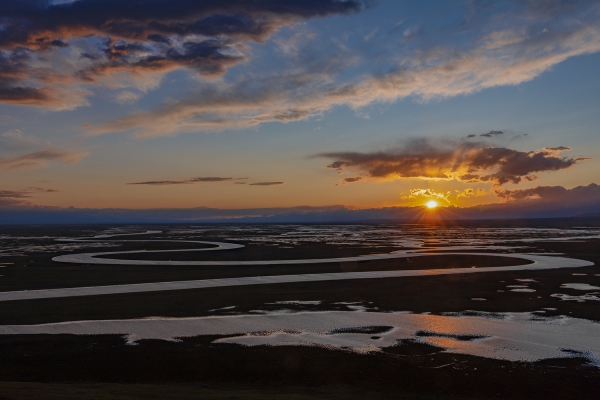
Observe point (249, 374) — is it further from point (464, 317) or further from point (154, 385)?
point (464, 317)

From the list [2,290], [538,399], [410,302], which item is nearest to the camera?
[538,399]

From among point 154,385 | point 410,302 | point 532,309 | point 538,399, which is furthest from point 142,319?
point 532,309

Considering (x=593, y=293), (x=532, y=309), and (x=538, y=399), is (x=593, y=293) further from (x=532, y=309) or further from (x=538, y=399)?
(x=538, y=399)

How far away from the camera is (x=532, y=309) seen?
16781 millimetres

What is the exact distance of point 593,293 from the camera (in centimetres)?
2006

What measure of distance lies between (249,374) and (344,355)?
8.06 ft

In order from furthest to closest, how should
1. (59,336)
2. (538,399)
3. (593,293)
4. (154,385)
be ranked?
(593,293)
(59,336)
(154,385)
(538,399)

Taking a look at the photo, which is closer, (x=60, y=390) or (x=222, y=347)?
(x=60, y=390)

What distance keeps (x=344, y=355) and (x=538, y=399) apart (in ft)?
13.9

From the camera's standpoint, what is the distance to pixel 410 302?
60.7ft

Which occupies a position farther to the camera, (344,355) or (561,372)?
(344,355)

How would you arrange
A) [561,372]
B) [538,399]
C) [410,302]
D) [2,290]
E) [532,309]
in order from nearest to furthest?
[538,399], [561,372], [532,309], [410,302], [2,290]

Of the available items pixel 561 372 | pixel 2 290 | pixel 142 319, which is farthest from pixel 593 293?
pixel 2 290

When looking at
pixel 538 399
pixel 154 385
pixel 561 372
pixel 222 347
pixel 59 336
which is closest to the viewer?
pixel 538 399
